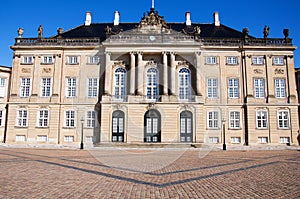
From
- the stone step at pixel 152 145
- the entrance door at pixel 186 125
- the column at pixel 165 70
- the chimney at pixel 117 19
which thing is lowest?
the stone step at pixel 152 145

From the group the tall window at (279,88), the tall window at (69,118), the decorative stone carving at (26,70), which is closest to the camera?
the tall window at (279,88)

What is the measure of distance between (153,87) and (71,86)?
1041 centimetres

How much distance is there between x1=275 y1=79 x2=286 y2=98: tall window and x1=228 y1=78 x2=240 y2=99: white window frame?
473 cm

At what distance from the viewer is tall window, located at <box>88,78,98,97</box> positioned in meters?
32.4

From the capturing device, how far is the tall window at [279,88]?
32000mm

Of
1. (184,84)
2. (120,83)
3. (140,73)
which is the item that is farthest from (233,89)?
(120,83)

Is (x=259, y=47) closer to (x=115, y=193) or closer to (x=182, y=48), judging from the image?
(x=182, y=48)

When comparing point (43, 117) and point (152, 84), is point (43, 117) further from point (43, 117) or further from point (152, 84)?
point (152, 84)

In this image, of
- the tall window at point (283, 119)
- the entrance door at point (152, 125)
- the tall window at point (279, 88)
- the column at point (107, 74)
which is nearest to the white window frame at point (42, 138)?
the column at point (107, 74)

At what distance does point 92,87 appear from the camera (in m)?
32.6

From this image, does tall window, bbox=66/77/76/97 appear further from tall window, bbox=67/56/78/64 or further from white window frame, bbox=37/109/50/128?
white window frame, bbox=37/109/50/128

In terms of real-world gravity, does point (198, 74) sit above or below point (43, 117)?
above

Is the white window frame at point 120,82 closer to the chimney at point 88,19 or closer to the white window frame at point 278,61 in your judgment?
the chimney at point 88,19

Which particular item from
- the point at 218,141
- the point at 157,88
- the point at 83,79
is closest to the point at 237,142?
the point at 218,141
